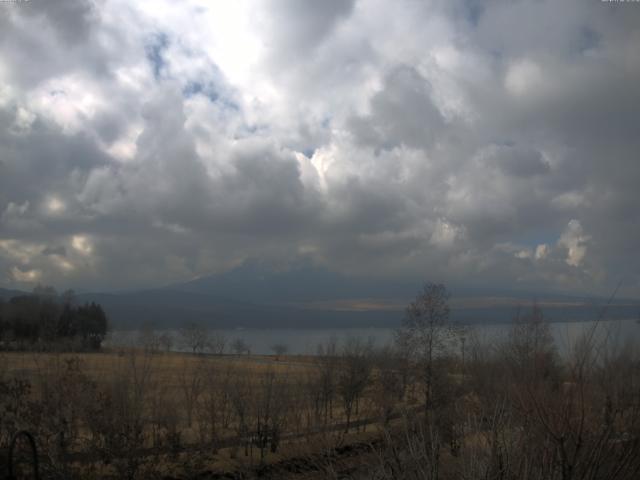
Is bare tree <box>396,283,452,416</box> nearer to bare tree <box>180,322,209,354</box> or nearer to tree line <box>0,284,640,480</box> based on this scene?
tree line <box>0,284,640,480</box>

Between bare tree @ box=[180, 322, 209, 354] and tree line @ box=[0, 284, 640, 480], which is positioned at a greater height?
tree line @ box=[0, 284, 640, 480]

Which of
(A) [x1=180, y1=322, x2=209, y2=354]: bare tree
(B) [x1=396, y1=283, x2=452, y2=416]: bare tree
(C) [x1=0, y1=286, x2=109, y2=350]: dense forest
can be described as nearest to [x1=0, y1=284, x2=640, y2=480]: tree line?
(B) [x1=396, y1=283, x2=452, y2=416]: bare tree

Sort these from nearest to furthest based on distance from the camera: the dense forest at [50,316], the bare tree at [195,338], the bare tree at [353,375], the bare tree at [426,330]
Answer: the bare tree at [426,330] → the bare tree at [353,375] → the dense forest at [50,316] → the bare tree at [195,338]

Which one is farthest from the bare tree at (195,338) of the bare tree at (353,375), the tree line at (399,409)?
the bare tree at (353,375)

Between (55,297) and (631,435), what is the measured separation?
108 meters

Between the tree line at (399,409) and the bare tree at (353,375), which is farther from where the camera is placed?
the bare tree at (353,375)

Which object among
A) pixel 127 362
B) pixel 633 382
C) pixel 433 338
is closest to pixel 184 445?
pixel 127 362

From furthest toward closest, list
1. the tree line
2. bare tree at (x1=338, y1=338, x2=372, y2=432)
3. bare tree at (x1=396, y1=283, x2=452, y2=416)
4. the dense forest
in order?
the dense forest
bare tree at (x1=338, y1=338, x2=372, y2=432)
bare tree at (x1=396, y1=283, x2=452, y2=416)
the tree line

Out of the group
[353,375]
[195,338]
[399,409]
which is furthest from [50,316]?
[195,338]

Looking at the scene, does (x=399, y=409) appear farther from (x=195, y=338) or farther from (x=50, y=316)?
(x=195, y=338)

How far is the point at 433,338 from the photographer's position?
3541cm

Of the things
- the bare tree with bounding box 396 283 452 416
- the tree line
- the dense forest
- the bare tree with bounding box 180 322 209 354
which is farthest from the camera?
the bare tree with bounding box 180 322 209 354

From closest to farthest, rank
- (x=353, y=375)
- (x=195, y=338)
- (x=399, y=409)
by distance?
(x=399, y=409) < (x=353, y=375) < (x=195, y=338)

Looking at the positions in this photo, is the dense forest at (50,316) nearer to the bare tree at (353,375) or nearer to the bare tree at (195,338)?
the bare tree at (195,338)
